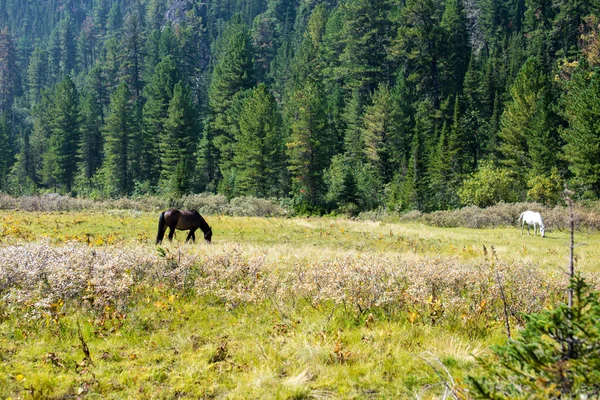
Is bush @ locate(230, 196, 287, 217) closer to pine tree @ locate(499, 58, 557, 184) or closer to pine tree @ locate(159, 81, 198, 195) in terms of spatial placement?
pine tree @ locate(159, 81, 198, 195)

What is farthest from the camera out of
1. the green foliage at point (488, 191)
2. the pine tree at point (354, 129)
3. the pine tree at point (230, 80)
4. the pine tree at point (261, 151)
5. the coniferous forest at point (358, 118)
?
the pine tree at point (230, 80)

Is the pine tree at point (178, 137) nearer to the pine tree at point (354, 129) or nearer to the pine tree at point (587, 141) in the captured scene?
the pine tree at point (354, 129)

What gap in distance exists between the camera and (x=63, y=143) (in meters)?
78.2

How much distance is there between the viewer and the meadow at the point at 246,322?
5094 millimetres

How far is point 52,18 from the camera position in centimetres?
19175

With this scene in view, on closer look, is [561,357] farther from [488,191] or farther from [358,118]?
[358,118]

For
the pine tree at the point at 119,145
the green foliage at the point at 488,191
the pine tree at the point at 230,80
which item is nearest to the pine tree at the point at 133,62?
the pine tree at the point at 119,145

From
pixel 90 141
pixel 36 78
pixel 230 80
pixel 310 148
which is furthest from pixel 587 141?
pixel 36 78

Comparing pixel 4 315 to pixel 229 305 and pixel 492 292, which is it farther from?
pixel 492 292

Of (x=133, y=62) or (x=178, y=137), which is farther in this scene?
(x=133, y=62)

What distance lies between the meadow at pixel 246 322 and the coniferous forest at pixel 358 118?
3596 centimetres

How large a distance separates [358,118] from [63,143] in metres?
54.8

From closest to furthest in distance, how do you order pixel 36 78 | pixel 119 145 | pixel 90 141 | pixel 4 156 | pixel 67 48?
1. pixel 119 145
2. pixel 90 141
3. pixel 4 156
4. pixel 36 78
5. pixel 67 48

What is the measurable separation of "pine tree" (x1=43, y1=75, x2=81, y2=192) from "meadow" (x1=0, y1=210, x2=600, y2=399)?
7874 centimetres
